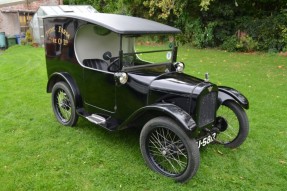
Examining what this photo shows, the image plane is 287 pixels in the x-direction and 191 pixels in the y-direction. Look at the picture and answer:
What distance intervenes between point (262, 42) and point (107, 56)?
35.9 ft

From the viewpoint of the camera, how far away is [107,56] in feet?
15.0

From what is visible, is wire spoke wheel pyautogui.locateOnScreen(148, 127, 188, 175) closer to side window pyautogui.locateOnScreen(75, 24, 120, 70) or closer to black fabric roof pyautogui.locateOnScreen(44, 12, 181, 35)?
black fabric roof pyautogui.locateOnScreen(44, 12, 181, 35)

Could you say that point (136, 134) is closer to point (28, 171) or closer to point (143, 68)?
point (143, 68)

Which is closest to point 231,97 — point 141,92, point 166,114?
point 166,114

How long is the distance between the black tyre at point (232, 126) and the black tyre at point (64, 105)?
2.36 meters

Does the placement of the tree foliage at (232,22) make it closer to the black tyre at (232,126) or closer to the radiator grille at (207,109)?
the black tyre at (232,126)

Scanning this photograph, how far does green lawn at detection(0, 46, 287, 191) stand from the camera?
3340 millimetres

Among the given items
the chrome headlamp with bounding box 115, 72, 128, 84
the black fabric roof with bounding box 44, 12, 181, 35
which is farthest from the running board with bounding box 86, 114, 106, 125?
the black fabric roof with bounding box 44, 12, 181, 35

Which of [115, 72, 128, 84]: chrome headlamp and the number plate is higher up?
[115, 72, 128, 84]: chrome headlamp

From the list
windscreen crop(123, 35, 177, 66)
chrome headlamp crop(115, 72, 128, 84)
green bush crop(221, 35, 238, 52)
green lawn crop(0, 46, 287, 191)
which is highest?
windscreen crop(123, 35, 177, 66)

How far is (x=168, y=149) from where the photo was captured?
3467 millimetres

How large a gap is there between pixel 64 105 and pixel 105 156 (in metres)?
1.42

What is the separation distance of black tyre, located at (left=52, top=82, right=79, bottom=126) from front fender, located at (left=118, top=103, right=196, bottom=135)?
1.25 metres

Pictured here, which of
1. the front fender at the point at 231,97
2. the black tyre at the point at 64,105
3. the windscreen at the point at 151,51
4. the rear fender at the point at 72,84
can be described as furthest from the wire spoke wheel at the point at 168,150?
the black tyre at the point at 64,105
